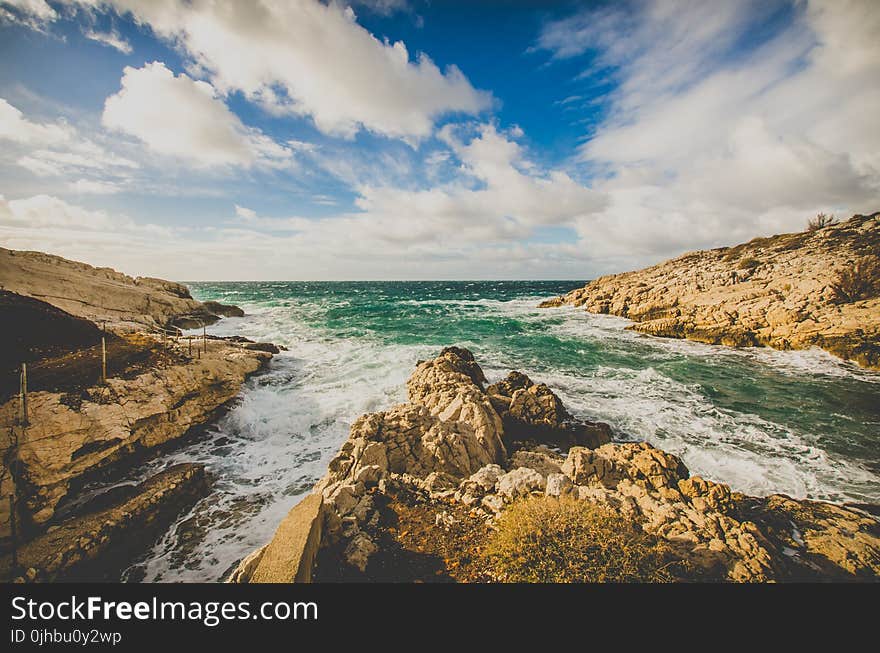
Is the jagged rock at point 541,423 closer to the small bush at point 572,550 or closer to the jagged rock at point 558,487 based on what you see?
the jagged rock at point 558,487

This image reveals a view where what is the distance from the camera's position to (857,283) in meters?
26.2

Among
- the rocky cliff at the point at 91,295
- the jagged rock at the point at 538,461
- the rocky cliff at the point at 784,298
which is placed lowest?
the jagged rock at the point at 538,461

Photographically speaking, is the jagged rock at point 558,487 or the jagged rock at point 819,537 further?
the jagged rock at point 558,487

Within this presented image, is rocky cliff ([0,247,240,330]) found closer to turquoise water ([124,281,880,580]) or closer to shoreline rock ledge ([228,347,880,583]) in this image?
turquoise water ([124,281,880,580])

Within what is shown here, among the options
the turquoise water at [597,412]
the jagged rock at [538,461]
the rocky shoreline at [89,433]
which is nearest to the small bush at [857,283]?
the turquoise water at [597,412]

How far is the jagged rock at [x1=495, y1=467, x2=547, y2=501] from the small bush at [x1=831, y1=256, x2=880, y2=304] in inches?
1412

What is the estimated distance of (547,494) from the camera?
6391 mm

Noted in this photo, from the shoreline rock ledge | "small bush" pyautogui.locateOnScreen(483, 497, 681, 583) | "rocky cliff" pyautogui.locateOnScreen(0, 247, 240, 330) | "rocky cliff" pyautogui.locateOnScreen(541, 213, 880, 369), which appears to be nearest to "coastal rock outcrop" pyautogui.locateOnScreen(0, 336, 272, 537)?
the shoreline rock ledge

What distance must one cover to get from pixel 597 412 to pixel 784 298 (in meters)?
27.7

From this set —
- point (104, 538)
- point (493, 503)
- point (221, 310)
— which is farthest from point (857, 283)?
point (221, 310)

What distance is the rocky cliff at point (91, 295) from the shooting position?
20.3 meters

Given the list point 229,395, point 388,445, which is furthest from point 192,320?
point 388,445

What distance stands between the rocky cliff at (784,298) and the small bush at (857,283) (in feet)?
0.18

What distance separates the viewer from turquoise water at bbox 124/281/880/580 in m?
8.86
